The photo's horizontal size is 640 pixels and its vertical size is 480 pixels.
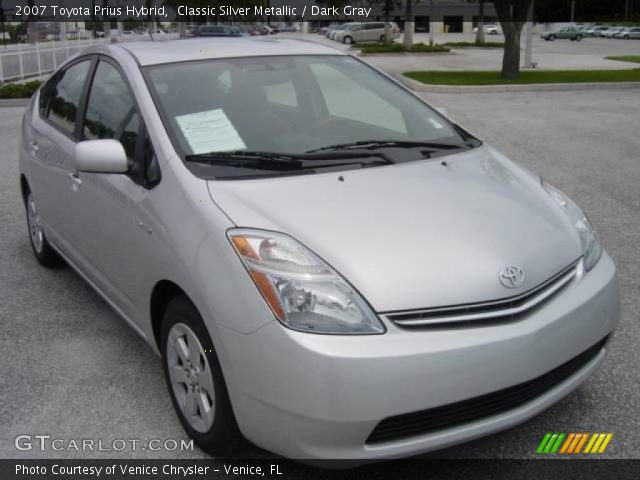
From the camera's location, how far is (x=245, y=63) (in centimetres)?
397

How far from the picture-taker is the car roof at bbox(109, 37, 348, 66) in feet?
12.9

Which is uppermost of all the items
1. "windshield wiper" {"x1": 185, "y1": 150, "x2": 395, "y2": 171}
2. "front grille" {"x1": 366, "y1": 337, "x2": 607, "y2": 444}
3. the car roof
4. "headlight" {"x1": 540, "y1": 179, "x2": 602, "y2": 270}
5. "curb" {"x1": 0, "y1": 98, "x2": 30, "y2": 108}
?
the car roof

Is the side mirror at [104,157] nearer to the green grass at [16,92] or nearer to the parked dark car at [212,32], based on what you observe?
the green grass at [16,92]

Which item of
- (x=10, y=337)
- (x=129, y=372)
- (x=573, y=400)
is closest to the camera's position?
(x=573, y=400)

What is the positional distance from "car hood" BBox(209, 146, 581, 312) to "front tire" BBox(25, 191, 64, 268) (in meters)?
2.70

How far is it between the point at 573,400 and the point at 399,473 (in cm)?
98

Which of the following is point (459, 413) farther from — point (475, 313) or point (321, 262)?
point (321, 262)

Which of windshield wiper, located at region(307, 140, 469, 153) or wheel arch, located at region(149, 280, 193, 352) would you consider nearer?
wheel arch, located at region(149, 280, 193, 352)

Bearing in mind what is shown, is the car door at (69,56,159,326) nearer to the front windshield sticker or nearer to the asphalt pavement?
the front windshield sticker

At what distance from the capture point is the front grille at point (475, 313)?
2.57 metres

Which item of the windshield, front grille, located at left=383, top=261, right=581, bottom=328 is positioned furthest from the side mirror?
front grille, located at left=383, top=261, right=581, bottom=328

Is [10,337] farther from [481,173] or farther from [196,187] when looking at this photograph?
[481,173]

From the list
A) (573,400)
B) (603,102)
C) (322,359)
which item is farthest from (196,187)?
(603,102)
